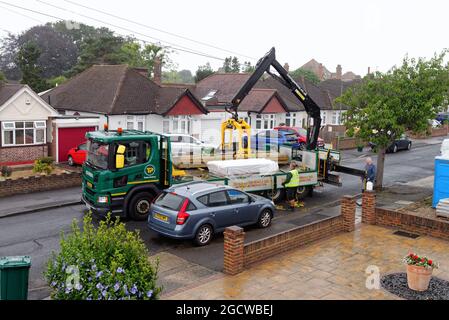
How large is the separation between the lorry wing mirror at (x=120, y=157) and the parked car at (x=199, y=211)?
2.13 meters

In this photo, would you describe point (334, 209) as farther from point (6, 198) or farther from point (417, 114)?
Answer: point (6, 198)

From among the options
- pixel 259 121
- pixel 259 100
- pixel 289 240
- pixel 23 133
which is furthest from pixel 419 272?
pixel 259 100

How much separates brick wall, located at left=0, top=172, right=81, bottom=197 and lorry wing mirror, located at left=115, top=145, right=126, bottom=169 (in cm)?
702

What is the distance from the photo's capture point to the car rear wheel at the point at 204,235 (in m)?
13.2

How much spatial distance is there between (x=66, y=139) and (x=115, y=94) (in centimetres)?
517

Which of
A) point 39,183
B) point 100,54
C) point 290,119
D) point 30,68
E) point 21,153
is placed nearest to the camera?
point 39,183

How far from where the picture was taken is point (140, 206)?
52.4 feet

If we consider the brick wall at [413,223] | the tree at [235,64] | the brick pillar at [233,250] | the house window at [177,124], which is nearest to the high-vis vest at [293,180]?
the brick wall at [413,223]

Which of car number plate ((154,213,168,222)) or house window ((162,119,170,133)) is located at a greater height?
house window ((162,119,170,133))

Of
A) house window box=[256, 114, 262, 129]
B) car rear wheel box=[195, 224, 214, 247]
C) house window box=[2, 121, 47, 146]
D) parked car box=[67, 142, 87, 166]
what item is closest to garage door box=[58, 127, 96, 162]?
house window box=[2, 121, 47, 146]

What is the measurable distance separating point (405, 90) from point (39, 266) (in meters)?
15.8

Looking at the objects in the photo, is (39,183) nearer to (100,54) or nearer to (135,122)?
(135,122)

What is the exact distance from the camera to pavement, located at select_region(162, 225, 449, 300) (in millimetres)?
9867

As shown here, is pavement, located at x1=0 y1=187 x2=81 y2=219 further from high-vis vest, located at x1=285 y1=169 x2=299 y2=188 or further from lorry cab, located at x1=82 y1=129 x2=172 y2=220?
high-vis vest, located at x1=285 y1=169 x2=299 y2=188
